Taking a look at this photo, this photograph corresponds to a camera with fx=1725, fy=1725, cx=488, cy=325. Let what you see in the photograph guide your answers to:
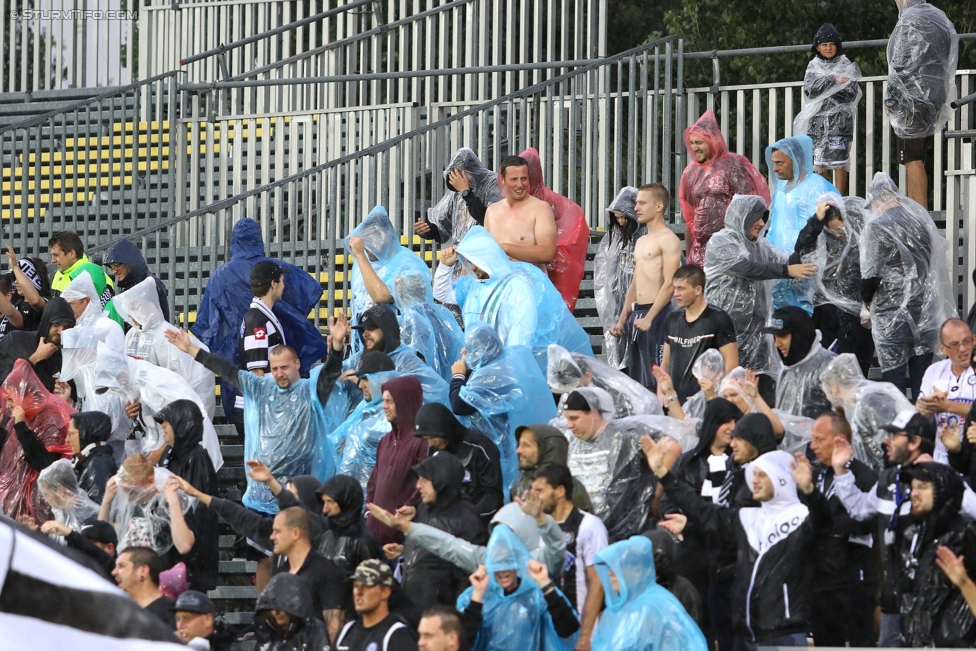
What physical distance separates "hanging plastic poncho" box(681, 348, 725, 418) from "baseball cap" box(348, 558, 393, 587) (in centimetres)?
220

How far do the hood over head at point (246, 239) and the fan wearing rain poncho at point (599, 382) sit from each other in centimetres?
303

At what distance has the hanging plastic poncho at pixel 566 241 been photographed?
1042 cm

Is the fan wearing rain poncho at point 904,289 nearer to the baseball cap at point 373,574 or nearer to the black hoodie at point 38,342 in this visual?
the baseball cap at point 373,574

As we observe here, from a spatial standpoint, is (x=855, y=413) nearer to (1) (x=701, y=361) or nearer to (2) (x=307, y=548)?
(1) (x=701, y=361)

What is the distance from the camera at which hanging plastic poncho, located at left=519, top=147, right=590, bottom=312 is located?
34.2ft

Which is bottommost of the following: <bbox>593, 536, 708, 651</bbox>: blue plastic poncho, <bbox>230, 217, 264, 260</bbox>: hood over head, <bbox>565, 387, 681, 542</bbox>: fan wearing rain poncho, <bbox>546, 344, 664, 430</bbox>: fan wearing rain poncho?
<bbox>593, 536, 708, 651</bbox>: blue plastic poncho

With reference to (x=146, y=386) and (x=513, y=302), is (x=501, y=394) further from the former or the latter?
(x=146, y=386)

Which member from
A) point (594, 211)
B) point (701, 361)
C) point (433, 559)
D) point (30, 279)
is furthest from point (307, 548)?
point (594, 211)

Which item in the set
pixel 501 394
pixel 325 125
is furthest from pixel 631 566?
pixel 325 125

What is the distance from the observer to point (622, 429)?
7.78 m

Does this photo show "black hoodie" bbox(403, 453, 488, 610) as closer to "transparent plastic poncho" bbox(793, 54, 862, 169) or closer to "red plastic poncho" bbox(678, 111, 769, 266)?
"red plastic poncho" bbox(678, 111, 769, 266)

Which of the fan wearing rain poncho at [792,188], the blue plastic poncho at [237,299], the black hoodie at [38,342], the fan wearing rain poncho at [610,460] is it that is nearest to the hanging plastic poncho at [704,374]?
the fan wearing rain poncho at [610,460]

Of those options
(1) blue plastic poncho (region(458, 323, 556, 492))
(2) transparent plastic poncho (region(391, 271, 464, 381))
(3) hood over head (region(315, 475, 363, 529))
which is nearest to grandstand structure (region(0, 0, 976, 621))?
(2) transparent plastic poncho (region(391, 271, 464, 381))

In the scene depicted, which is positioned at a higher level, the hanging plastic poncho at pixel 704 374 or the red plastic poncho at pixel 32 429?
the hanging plastic poncho at pixel 704 374
